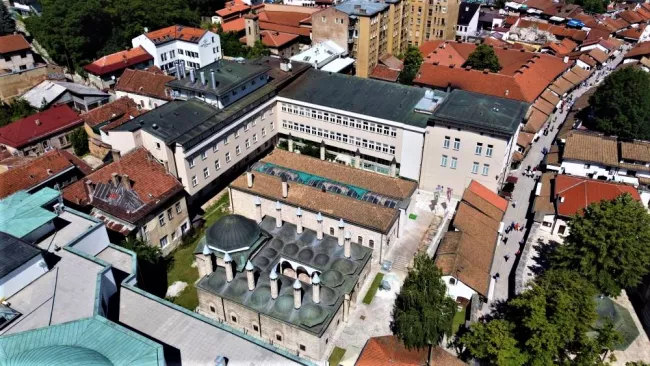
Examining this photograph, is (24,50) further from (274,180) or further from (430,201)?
(430,201)

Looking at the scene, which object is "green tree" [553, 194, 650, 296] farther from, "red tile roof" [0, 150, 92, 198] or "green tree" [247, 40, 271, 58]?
"green tree" [247, 40, 271, 58]

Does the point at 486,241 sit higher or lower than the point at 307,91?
lower

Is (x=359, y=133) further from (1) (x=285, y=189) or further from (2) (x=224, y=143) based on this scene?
(2) (x=224, y=143)

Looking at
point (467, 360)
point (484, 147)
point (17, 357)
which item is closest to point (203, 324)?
point (17, 357)

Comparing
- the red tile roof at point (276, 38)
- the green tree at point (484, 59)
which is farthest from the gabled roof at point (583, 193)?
the red tile roof at point (276, 38)

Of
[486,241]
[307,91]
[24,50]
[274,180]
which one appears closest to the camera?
[486,241]

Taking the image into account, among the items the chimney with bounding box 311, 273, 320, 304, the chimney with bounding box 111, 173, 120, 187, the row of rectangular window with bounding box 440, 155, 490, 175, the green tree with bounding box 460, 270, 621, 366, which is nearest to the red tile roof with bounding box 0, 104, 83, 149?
the chimney with bounding box 111, 173, 120, 187
